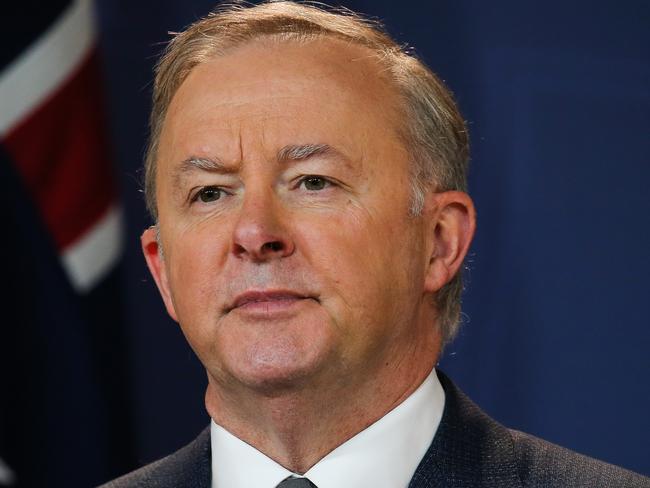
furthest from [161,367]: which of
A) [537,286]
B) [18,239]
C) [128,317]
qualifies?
[537,286]

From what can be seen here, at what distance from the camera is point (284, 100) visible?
6.52 ft

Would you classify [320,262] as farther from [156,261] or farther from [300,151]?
[156,261]

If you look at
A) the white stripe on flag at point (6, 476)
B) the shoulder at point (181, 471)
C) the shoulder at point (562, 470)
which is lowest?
the white stripe on flag at point (6, 476)

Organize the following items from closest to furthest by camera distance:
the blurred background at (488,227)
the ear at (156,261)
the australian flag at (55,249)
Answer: the ear at (156,261) → the blurred background at (488,227) → the australian flag at (55,249)

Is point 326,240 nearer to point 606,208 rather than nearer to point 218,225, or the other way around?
point 218,225

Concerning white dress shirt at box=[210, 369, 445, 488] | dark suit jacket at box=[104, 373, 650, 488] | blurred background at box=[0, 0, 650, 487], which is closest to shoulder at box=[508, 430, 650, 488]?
dark suit jacket at box=[104, 373, 650, 488]

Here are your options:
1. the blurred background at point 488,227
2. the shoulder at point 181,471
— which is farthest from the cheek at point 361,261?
the blurred background at point 488,227

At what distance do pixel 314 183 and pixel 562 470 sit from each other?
0.61 meters

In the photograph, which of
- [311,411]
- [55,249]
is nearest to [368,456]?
[311,411]

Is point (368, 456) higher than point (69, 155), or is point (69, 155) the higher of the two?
point (368, 456)

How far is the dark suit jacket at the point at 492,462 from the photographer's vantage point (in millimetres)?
1969

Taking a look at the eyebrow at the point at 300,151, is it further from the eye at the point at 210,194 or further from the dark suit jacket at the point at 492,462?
the dark suit jacket at the point at 492,462

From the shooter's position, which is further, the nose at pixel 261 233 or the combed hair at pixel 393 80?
the combed hair at pixel 393 80

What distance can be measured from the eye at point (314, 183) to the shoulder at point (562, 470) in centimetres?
53
